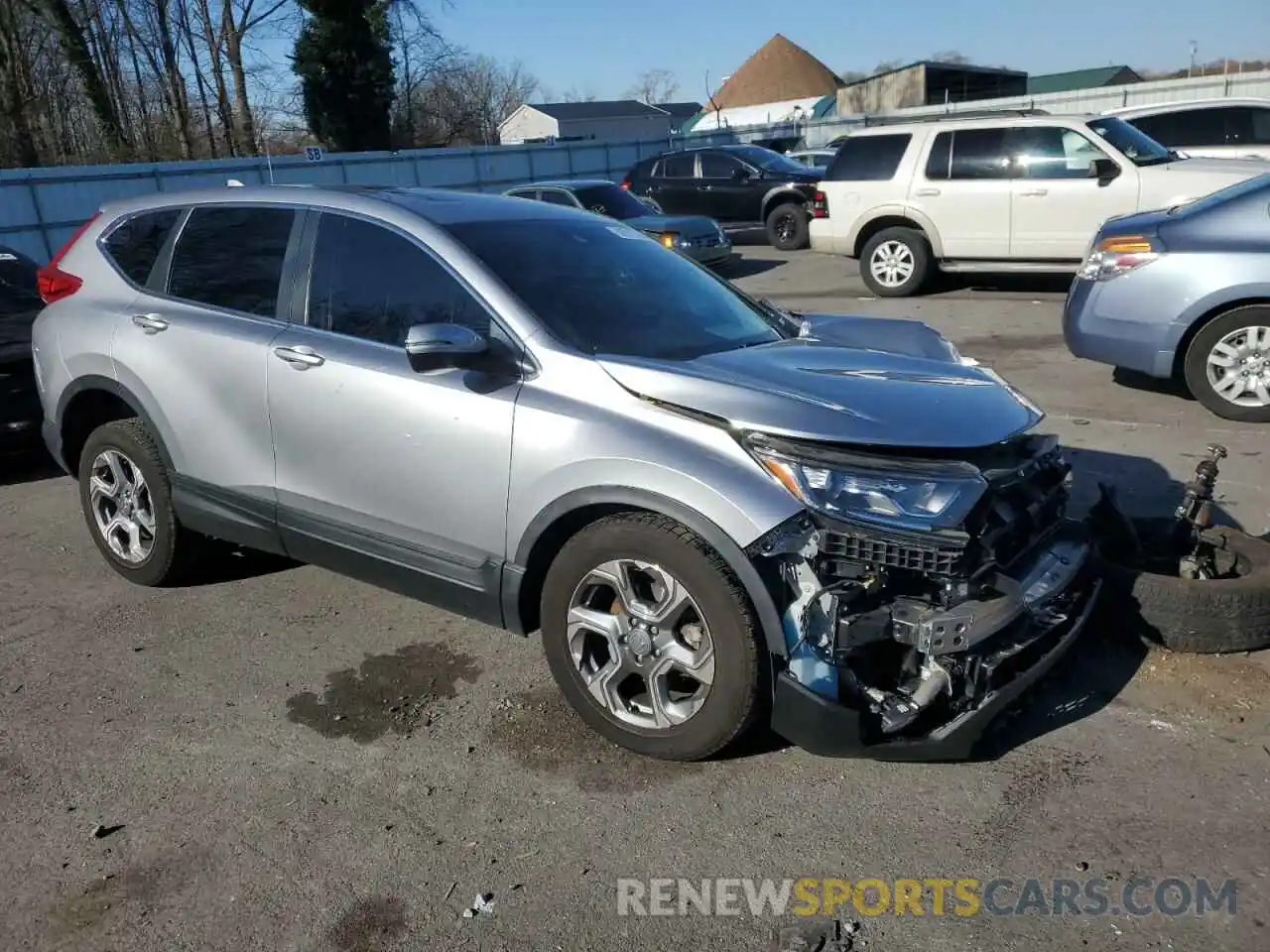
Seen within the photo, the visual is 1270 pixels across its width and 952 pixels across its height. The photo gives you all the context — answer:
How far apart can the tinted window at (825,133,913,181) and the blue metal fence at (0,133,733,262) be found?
5.87 m

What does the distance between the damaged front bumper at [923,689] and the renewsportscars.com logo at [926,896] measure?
0.37m

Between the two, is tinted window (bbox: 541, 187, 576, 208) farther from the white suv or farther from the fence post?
the fence post

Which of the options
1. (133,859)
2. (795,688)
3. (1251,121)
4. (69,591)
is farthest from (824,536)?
(1251,121)

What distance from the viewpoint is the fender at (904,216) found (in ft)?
39.4

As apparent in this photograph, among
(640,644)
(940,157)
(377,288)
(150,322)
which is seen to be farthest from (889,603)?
(940,157)

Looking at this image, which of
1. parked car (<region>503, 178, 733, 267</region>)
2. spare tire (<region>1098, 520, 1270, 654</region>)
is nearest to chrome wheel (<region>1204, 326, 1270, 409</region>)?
spare tire (<region>1098, 520, 1270, 654</region>)

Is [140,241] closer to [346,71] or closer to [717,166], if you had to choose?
[717,166]

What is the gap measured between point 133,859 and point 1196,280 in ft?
21.4

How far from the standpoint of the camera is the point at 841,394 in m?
3.26

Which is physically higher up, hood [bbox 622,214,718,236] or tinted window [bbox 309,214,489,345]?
tinted window [bbox 309,214,489,345]

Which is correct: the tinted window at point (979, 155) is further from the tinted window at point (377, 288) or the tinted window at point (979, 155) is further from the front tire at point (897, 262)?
the tinted window at point (377, 288)

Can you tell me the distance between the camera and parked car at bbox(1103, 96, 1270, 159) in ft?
45.2

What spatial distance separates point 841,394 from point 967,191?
370 inches

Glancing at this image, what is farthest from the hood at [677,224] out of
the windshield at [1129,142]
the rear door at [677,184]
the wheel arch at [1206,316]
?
the wheel arch at [1206,316]
